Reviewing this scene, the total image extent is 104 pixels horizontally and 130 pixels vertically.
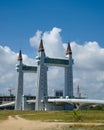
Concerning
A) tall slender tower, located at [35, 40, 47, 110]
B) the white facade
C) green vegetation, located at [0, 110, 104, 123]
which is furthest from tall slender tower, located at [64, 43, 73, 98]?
green vegetation, located at [0, 110, 104, 123]

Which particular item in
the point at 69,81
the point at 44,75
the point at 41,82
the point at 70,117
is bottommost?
the point at 70,117

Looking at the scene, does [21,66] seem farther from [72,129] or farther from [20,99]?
[72,129]

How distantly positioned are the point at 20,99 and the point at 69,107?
1062 inches

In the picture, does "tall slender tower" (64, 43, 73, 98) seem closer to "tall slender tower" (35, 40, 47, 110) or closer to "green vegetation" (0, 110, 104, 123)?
"tall slender tower" (35, 40, 47, 110)

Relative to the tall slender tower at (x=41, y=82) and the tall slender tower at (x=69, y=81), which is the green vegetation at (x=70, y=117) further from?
the tall slender tower at (x=69, y=81)

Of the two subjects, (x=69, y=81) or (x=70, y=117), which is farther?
(x=69, y=81)

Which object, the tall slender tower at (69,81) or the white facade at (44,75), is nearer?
the white facade at (44,75)

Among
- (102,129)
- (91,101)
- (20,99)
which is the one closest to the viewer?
(102,129)

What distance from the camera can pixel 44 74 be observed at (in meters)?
171

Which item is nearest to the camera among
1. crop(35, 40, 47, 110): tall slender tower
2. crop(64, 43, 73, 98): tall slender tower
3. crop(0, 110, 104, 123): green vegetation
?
crop(0, 110, 104, 123): green vegetation

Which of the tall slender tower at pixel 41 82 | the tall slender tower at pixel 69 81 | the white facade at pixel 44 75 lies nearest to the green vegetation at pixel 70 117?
the tall slender tower at pixel 41 82

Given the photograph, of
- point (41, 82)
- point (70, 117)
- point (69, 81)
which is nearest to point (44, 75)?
point (41, 82)

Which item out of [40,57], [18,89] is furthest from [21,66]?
[40,57]

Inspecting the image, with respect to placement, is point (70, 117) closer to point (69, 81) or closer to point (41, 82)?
point (41, 82)
